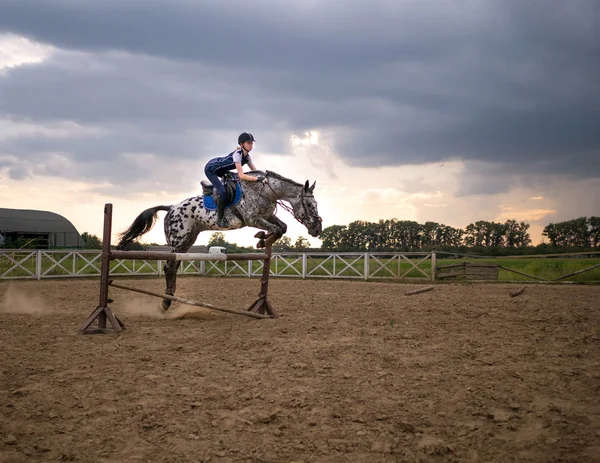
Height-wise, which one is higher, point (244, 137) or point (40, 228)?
point (244, 137)

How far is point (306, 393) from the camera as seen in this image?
3.90 m

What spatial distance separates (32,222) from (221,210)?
3509cm

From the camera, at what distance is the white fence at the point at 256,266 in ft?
65.7

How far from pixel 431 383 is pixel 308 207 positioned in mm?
Answer: 3962

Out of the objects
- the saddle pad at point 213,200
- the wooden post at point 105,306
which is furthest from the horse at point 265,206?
the wooden post at point 105,306

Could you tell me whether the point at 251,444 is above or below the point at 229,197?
below

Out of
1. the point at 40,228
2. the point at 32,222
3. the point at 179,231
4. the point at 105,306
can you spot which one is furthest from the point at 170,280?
the point at 40,228

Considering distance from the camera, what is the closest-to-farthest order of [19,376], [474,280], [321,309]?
[19,376]
[321,309]
[474,280]

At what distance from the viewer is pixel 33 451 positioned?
10.1 feet

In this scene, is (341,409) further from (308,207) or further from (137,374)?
(308,207)

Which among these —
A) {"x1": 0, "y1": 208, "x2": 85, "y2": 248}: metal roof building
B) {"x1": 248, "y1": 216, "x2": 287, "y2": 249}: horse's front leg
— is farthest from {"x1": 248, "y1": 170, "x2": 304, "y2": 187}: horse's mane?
{"x1": 0, "y1": 208, "x2": 85, "y2": 248}: metal roof building

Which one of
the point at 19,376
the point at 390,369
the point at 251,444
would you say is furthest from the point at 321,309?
the point at 251,444

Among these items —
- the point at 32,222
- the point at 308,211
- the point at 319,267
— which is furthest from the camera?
the point at 32,222

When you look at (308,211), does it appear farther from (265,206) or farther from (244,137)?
(244,137)
